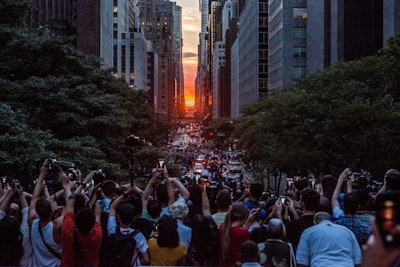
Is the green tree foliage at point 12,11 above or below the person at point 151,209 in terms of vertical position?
above

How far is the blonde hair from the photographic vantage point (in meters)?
5.85

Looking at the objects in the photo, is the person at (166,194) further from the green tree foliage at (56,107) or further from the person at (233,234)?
the green tree foliage at (56,107)

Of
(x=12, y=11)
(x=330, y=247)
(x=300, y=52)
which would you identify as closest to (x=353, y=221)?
(x=330, y=247)

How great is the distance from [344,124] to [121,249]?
19.0 metres

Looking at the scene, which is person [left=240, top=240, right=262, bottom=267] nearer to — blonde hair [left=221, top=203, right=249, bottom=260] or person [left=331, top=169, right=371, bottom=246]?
blonde hair [left=221, top=203, right=249, bottom=260]

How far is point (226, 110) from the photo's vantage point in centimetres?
17738

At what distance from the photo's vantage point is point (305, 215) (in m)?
6.57

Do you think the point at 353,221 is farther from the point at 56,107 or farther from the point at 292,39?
the point at 292,39

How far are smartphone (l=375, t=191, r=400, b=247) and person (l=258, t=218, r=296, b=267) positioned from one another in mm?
4165

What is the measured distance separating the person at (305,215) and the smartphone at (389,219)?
4.69 metres

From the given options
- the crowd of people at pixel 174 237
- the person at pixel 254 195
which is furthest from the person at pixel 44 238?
the person at pixel 254 195

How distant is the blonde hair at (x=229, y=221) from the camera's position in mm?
5852

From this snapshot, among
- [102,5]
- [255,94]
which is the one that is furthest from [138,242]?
[255,94]

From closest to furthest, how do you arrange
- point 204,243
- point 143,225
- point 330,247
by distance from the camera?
1. point 330,247
2. point 204,243
3. point 143,225
